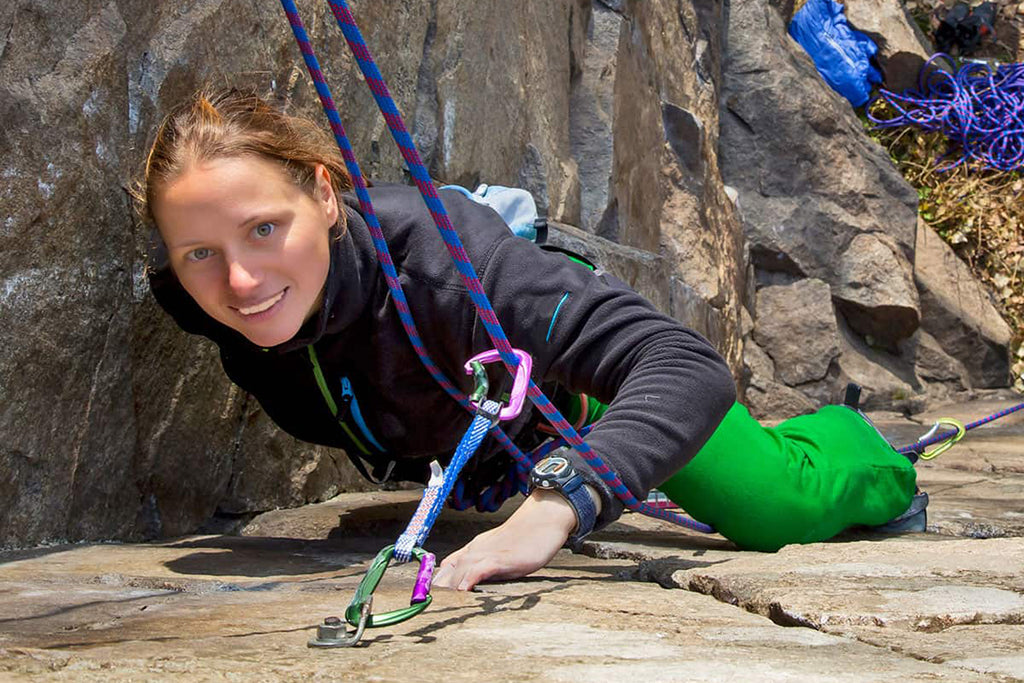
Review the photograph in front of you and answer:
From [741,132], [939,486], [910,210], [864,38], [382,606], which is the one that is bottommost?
[939,486]

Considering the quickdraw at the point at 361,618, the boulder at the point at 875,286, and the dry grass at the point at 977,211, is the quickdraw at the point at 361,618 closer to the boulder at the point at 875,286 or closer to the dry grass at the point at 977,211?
the boulder at the point at 875,286

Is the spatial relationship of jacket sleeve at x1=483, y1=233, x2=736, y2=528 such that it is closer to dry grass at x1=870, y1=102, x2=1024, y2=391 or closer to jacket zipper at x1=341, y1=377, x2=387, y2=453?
jacket zipper at x1=341, y1=377, x2=387, y2=453

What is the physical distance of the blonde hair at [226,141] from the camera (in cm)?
157

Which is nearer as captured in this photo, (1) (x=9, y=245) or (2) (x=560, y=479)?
(2) (x=560, y=479)

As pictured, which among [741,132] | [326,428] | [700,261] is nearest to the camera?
[326,428]

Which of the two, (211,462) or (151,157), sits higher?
(151,157)

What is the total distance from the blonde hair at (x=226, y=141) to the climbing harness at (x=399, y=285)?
0.13m

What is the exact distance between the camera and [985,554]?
1.69 m

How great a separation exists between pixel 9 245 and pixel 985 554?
135 centimetres

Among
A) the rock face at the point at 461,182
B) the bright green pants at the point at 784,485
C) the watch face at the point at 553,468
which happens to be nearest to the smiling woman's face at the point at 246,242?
the rock face at the point at 461,182

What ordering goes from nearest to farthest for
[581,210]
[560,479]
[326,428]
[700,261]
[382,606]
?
[382,606] < [560,479] < [326,428] < [581,210] < [700,261]

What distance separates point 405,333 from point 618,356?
0.33 metres

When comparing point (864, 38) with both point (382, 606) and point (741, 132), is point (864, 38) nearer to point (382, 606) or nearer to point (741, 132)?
point (741, 132)

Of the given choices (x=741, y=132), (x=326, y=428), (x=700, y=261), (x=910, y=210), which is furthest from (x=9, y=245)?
(x=910, y=210)
